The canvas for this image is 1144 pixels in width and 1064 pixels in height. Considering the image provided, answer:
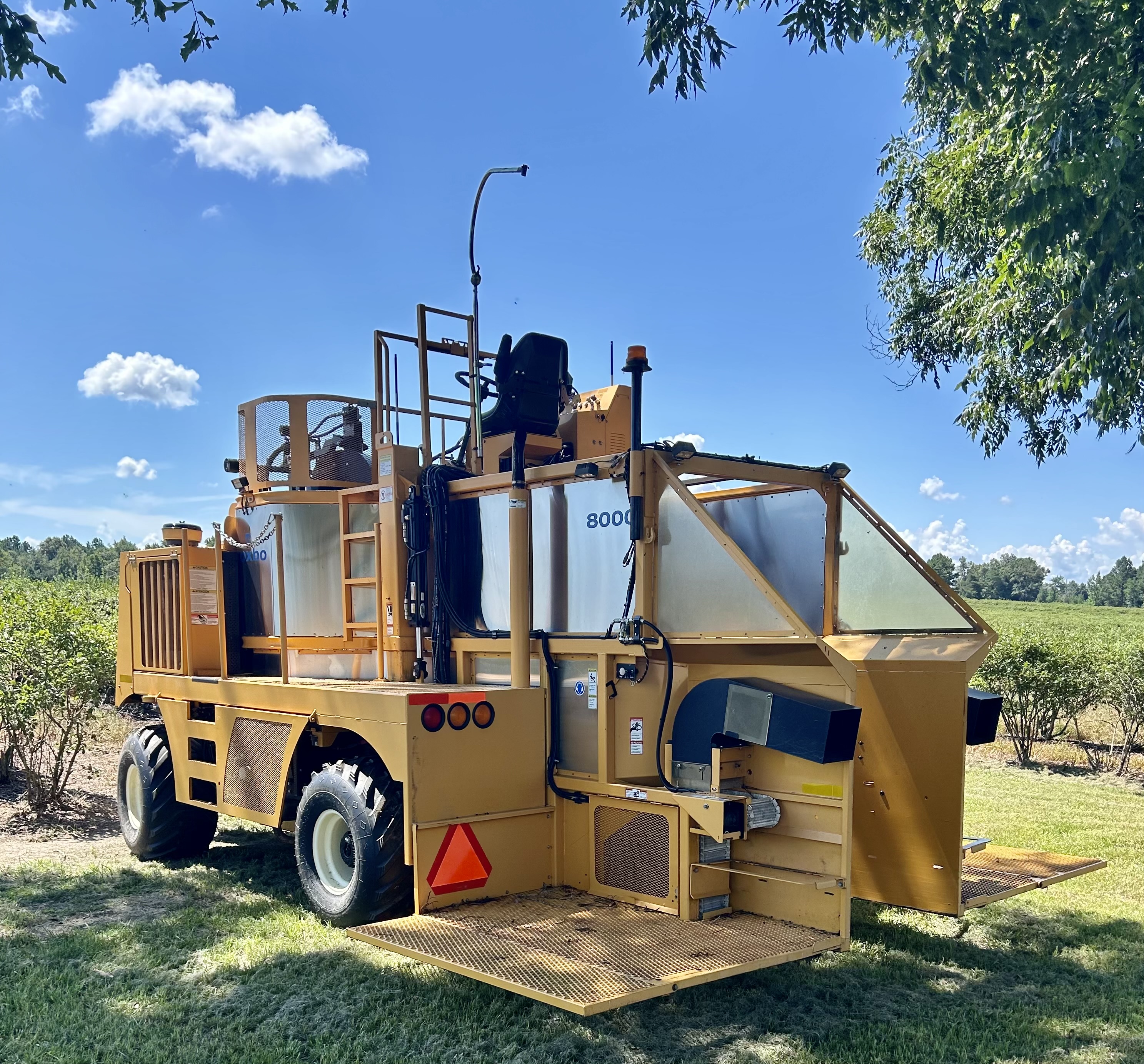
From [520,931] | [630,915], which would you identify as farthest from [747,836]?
[520,931]

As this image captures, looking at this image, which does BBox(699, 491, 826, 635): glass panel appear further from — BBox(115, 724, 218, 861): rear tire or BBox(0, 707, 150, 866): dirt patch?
BBox(0, 707, 150, 866): dirt patch

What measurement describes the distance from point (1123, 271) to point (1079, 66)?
1048mm

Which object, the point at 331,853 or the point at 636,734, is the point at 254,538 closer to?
the point at 331,853

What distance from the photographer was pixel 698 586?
195 inches

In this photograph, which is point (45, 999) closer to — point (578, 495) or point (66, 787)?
point (578, 495)

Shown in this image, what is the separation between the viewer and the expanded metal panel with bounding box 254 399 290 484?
24.0 feet

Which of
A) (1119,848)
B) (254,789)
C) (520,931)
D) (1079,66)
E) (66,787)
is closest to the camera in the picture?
(520,931)

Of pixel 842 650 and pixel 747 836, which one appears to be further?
pixel 842 650

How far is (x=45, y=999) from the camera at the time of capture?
4.88 metres

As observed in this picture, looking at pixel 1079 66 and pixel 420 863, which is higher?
pixel 1079 66

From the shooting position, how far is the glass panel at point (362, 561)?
652 centimetres

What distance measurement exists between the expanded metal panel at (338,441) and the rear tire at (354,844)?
2245mm

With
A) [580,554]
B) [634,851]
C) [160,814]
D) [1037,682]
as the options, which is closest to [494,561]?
[580,554]

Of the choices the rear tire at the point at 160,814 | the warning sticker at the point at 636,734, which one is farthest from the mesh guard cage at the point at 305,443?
the warning sticker at the point at 636,734
